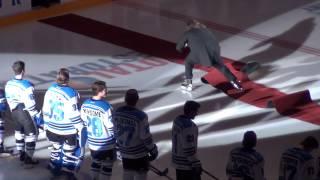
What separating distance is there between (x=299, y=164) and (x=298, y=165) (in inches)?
0.4

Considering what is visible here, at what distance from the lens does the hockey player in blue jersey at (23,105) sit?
7297 mm

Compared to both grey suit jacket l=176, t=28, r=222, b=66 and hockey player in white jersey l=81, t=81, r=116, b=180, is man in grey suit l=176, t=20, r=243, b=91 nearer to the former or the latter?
grey suit jacket l=176, t=28, r=222, b=66

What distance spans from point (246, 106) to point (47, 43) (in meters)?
4.00

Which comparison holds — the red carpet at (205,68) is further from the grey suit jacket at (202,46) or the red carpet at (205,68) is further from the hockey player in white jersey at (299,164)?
the hockey player in white jersey at (299,164)

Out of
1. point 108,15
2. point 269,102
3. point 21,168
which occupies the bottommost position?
point 21,168

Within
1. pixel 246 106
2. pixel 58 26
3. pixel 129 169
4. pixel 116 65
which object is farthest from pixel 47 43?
pixel 129 169

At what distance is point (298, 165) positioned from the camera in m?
5.94

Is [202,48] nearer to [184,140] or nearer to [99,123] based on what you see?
[99,123]

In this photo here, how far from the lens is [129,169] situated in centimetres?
655

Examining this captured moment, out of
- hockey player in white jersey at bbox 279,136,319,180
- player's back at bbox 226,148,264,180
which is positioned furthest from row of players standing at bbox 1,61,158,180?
hockey player in white jersey at bbox 279,136,319,180

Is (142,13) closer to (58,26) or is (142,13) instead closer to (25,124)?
(58,26)

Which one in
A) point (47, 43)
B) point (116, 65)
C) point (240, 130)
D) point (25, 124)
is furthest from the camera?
point (47, 43)

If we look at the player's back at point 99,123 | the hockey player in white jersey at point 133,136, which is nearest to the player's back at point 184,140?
the hockey player in white jersey at point 133,136

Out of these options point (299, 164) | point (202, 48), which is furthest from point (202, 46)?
point (299, 164)
